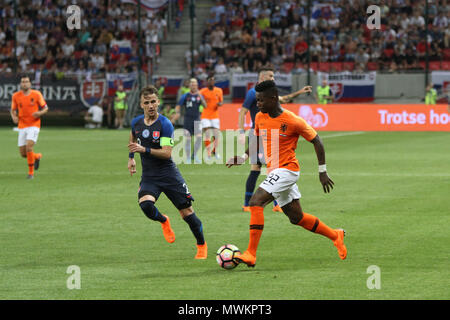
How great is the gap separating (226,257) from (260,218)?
0.55 m

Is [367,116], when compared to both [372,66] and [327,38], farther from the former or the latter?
[327,38]

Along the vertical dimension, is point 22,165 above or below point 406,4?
below

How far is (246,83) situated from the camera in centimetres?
3869

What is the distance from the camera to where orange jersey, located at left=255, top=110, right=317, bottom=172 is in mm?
9367

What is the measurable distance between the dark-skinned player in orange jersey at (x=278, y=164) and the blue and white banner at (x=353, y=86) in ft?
93.0

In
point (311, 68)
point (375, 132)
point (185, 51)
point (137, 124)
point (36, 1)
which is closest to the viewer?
point (137, 124)

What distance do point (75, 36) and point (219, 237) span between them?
34.8 metres

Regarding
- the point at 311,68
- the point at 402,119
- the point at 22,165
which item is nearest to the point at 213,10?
the point at 311,68

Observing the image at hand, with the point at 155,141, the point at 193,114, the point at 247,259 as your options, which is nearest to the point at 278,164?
the point at 247,259

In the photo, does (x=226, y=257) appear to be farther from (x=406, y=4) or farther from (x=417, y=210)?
(x=406, y=4)

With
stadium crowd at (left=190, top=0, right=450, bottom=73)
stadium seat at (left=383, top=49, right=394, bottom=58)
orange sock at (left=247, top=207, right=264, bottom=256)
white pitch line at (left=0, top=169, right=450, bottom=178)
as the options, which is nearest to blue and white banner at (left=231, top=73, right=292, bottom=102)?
stadium crowd at (left=190, top=0, right=450, bottom=73)

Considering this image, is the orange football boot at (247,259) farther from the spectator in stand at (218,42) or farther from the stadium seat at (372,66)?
the spectator in stand at (218,42)

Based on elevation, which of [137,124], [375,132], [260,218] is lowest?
[375,132]

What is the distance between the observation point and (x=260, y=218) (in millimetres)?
9336
